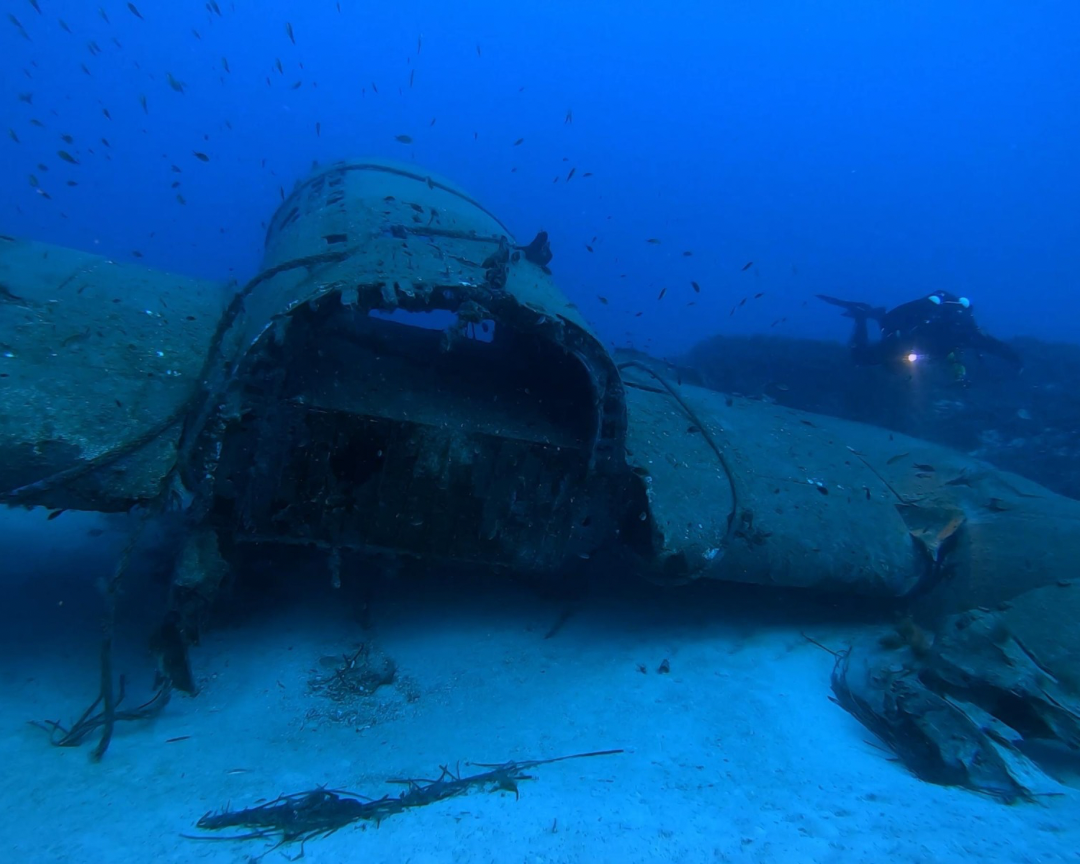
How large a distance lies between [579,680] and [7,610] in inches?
179

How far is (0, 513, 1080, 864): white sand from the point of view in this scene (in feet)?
8.82

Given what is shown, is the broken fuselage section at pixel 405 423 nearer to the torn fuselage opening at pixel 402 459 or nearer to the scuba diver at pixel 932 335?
the torn fuselage opening at pixel 402 459

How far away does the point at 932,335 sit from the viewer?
12.1 m

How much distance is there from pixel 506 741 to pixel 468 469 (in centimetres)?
185

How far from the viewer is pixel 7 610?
15.1 ft

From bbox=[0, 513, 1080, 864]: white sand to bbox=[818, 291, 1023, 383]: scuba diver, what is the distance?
929cm

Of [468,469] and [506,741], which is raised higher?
[468,469]

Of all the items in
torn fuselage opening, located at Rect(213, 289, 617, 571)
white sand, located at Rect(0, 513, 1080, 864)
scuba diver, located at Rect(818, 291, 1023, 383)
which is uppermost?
scuba diver, located at Rect(818, 291, 1023, 383)

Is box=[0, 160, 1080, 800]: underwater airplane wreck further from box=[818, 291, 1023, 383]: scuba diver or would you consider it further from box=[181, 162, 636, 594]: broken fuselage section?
box=[818, 291, 1023, 383]: scuba diver

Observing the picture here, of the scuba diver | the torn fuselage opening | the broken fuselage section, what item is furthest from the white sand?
the scuba diver

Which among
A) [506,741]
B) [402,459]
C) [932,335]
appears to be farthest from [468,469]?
[932,335]

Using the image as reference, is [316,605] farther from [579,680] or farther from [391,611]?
[579,680]

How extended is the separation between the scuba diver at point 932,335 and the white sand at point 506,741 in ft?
30.5

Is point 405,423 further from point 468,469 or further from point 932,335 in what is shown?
point 932,335
